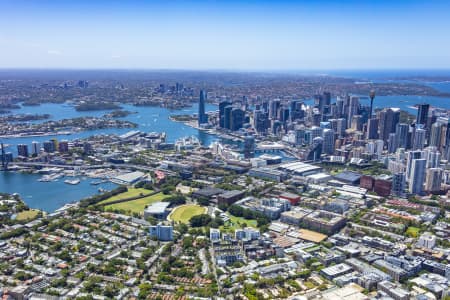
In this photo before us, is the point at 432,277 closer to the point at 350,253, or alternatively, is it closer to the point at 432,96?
the point at 350,253

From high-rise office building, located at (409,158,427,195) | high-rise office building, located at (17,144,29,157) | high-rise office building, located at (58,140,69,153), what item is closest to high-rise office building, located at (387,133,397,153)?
high-rise office building, located at (409,158,427,195)

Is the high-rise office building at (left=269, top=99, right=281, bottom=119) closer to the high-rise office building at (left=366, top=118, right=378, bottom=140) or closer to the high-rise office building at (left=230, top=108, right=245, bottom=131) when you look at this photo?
the high-rise office building at (left=230, top=108, right=245, bottom=131)

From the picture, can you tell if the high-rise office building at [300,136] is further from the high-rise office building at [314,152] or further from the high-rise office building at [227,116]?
the high-rise office building at [227,116]

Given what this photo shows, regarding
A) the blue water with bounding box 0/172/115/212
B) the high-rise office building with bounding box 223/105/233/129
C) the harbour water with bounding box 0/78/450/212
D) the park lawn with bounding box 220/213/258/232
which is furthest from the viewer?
the high-rise office building with bounding box 223/105/233/129

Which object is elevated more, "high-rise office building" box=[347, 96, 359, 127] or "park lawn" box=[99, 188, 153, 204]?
"high-rise office building" box=[347, 96, 359, 127]

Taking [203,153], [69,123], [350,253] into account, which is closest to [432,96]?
[203,153]

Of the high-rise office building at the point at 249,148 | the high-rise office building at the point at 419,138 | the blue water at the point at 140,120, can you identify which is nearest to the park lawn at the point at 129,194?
the high-rise office building at the point at 249,148

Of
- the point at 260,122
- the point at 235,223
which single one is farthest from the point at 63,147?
the point at 260,122
